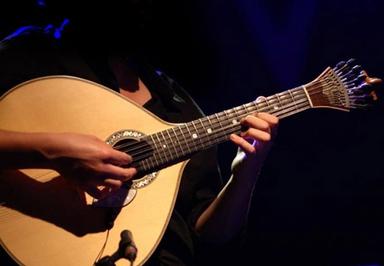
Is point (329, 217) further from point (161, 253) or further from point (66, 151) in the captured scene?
point (66, 151)

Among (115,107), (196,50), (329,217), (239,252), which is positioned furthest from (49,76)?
(329,217)

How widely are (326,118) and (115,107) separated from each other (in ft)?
6.72

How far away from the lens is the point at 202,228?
2246mm

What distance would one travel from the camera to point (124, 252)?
1.75m

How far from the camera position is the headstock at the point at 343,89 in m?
2.08

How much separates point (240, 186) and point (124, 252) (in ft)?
2.19

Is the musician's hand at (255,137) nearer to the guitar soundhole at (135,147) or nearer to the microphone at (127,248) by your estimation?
the guitar soundhole at (135,147)

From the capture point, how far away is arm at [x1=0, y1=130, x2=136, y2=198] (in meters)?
1.65

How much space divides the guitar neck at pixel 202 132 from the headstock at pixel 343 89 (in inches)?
2.6

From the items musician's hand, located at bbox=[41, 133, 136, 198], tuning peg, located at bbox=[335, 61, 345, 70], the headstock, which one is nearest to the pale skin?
musician's hand, located at bbox=[41, 133, 136, 198]

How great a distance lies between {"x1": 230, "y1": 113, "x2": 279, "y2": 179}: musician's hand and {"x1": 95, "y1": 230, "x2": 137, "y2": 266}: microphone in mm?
635

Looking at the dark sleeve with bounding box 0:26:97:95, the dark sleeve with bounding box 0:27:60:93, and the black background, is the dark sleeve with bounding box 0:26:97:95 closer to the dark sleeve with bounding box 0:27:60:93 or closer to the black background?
the dark sleeve with bounding box 0:27:60:93

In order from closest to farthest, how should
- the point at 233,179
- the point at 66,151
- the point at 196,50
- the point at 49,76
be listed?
the point at 66,151, the point at 49,76, the point at 233,179, the point at 196,50

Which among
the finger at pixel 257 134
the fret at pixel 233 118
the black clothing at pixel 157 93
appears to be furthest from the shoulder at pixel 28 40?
the finger at pixel 257 134
